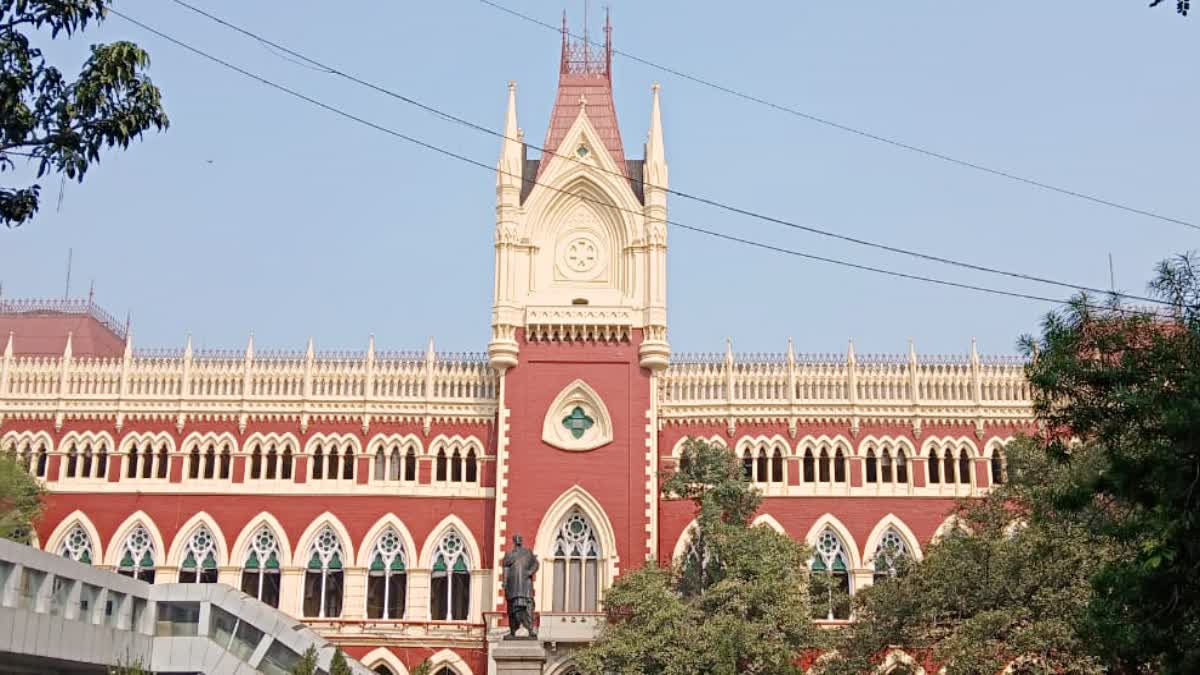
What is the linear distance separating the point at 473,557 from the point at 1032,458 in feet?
53.8

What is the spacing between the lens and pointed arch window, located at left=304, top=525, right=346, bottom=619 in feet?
134

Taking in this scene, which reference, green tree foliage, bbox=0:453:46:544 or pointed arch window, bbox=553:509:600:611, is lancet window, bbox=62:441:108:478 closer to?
green tree foliage, bbox=0:453:46:544

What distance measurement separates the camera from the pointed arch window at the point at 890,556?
3597 cm

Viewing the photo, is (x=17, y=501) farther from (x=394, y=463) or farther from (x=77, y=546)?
(x=394, y=463)

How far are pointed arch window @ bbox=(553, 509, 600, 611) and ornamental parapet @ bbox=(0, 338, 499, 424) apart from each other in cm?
445

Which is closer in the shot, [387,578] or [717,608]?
[717,608]

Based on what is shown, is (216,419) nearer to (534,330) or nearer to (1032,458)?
(534,330)

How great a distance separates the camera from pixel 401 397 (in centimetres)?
4231

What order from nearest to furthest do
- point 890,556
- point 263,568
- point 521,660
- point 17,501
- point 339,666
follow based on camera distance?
point 339,666, point 521,660, point 890,556, point 17,501, point 263,568

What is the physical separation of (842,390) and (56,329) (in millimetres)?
27217

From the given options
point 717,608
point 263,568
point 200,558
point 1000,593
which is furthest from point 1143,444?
point 200,558

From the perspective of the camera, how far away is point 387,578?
41062 mm

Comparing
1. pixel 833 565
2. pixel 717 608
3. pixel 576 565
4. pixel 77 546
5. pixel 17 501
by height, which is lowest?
pixel 717 608

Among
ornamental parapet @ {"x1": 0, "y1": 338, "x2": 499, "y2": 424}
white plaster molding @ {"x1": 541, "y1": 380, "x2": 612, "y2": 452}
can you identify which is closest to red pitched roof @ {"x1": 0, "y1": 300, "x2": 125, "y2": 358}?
ornamental parapet @ {"x1": 0, "y1": 338, "x2": 499, "y2": 424}
